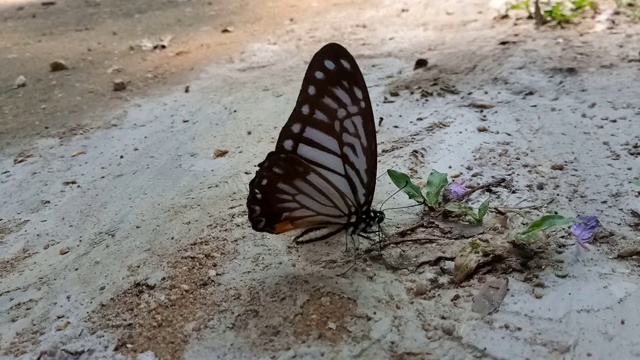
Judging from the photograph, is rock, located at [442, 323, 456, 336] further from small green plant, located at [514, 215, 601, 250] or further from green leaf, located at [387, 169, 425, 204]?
green leaf, located at [387, 169, 425, 204]

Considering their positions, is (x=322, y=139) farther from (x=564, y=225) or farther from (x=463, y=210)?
(x=564, y=225)

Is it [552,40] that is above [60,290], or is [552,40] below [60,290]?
above

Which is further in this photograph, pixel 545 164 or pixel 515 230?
pixel 545 164

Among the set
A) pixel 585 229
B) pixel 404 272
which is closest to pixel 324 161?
pixel 404 272

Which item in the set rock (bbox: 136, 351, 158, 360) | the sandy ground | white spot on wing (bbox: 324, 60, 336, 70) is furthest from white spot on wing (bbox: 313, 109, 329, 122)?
rock (bbox: 136, 351, 158, 360)

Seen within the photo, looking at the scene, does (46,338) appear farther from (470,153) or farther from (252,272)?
(470,153)

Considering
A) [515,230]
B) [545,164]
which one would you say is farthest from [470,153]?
[515,230]

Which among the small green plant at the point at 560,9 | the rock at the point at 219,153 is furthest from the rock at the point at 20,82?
the small green plant at the point at 560,9
